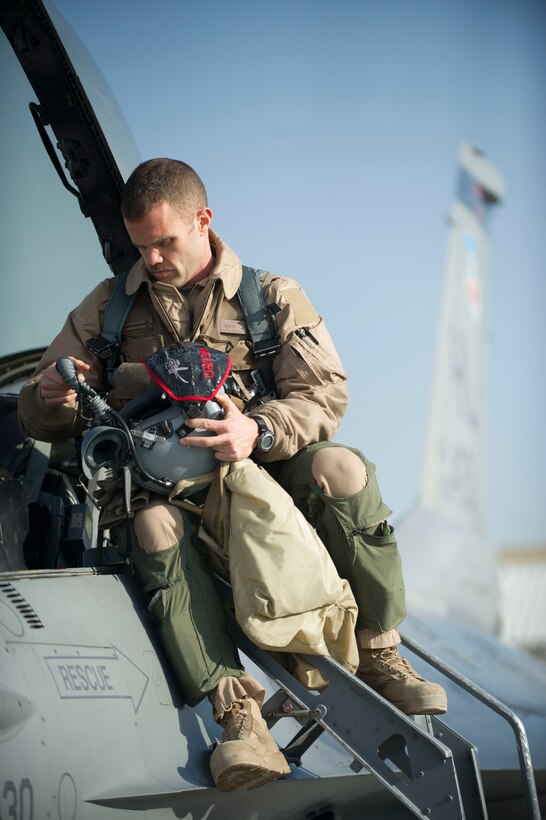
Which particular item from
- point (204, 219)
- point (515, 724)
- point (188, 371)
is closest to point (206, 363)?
point (188, 371)

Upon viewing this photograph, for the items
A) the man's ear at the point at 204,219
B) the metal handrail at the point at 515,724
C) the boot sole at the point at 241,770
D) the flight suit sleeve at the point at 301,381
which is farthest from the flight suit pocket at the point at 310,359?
the boot sole at the point at 241,770

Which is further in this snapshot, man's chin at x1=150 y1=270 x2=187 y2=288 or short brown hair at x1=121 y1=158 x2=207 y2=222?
man's chin at x1=150 y1=270 x2=187 y2=288

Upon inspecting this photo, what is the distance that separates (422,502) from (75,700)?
53.2 feet

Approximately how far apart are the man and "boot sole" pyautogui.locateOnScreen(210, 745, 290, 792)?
1cm

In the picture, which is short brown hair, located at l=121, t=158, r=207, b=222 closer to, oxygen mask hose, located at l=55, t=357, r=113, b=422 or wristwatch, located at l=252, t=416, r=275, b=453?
oxygen mask hose, located at l=55, t=357, r=113, b=422

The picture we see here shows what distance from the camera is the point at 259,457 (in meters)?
2.86

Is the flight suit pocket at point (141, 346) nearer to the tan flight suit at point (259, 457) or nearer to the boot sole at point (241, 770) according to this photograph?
the tan flight suit at point (259, 457)

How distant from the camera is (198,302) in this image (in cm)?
297

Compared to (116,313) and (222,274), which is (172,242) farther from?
(116,313)

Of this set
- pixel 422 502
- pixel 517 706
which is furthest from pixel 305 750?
pixel 422 502

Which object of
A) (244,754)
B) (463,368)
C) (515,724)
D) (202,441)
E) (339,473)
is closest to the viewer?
(244,754)

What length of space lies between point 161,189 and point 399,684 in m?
1.62

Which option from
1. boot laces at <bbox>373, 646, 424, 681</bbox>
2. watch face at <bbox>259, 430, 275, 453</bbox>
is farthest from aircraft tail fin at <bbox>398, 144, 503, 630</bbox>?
watch face at <bbox>259, 430, 275, 453</bbox>

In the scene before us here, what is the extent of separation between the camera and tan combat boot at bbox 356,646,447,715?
107 inches
